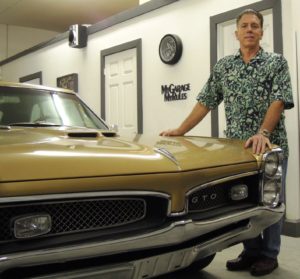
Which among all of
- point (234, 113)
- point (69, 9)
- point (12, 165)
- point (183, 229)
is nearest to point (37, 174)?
point (12, 165)

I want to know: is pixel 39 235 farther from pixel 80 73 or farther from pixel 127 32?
pixel 80 73

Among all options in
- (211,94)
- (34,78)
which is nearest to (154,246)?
(211,94)

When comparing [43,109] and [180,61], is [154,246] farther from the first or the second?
[180,61]

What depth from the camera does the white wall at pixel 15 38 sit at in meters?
10.5

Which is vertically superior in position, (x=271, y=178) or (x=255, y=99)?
(x=255, y=99)

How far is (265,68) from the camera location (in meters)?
Result: 2.64

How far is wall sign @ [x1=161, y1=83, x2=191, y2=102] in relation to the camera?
16.2 ft

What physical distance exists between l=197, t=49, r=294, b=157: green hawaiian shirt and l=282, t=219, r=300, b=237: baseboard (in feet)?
4.14

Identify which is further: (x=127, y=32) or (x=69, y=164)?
(x=127, y=32)

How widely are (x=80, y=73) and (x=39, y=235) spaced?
226 inches

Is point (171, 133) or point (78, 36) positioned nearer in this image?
point (171, 133)

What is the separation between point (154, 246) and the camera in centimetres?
148

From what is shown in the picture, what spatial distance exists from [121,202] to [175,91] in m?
3.69

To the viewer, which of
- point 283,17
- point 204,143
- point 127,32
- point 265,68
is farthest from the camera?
point 127,32
